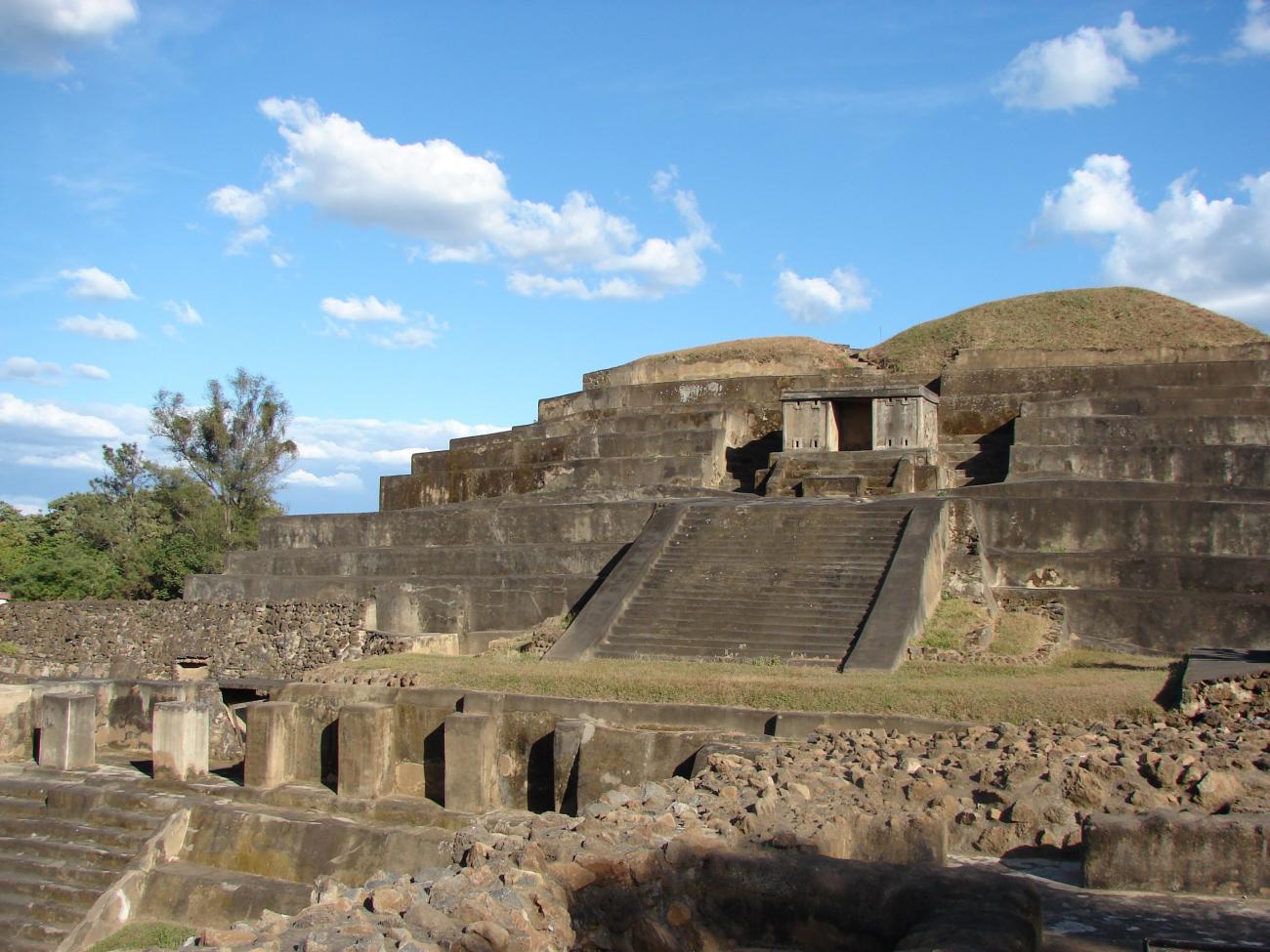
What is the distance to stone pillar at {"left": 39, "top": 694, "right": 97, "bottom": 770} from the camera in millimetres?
11359

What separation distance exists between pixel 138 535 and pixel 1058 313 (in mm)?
22504

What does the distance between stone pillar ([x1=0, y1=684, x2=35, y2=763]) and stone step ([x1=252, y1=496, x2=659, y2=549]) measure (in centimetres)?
588

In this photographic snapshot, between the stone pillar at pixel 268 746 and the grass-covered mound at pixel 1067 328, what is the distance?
13479 millimetres

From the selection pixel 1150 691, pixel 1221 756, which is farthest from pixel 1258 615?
pixel 1221 756

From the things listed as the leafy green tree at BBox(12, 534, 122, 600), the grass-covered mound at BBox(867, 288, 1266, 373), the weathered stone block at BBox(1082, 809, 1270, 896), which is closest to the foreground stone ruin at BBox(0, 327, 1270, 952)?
Result: the weathered stone block at BBox(1082, 809, 1270, 896)

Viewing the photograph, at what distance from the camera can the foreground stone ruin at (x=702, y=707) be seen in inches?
197

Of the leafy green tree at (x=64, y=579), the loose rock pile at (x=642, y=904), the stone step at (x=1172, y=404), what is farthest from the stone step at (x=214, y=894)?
the leafy green tree at (x=64, y=579)

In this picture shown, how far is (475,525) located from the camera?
16500mm

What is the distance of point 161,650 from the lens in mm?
16625

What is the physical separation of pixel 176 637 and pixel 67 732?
529 cm

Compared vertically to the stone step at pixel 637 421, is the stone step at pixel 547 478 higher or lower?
lower

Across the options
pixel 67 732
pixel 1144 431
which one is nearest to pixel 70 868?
pixel 67 732

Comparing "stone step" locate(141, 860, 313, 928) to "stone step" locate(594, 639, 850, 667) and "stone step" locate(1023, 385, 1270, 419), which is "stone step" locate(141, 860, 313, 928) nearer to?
"stone step" locate(594, 639, 850, 667)

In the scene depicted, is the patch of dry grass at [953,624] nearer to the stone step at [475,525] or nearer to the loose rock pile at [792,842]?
the loose rock pile at [792,842]
